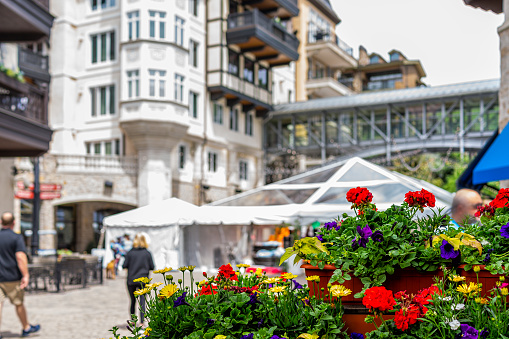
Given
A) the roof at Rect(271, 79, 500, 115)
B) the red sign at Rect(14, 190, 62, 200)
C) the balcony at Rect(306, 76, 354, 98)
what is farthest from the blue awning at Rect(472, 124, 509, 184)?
the balcony at Rect(306, 76, 354, 98)

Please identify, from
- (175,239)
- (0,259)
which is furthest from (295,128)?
(0,259)

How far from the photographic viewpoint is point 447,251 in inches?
103

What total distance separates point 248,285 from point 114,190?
85.6 ft

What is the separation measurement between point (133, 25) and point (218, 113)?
690cm

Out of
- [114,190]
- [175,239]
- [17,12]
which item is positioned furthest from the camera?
[114,190]

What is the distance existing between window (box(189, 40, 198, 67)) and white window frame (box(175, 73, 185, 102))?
7.03ft

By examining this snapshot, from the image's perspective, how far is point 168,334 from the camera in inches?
112

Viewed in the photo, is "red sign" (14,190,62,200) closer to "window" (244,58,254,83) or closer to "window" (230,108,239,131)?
"window" (230,108,239,131)

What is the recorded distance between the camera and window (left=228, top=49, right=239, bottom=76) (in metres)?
32.4

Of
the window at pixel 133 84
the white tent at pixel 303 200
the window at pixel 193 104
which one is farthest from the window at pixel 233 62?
the white tent at pixel 303 200

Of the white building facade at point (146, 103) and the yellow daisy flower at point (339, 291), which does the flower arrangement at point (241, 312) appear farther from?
the white building facade at point (146, 103)

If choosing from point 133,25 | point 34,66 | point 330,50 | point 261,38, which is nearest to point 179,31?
point 133,25

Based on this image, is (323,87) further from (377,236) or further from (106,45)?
(377,236)

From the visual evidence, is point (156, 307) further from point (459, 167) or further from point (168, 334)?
point (459, 167)
